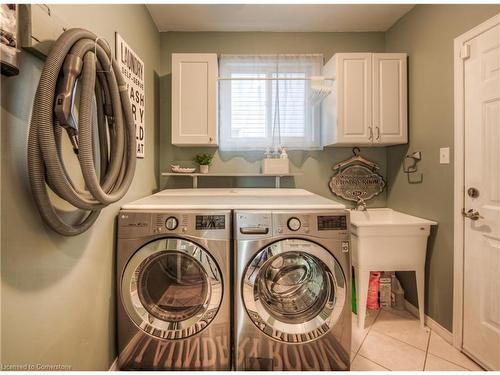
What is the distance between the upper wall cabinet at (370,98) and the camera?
83.5 inches

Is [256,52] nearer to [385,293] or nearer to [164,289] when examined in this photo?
[164,289]

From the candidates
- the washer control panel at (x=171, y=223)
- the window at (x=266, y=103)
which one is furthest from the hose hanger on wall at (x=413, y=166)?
the washer control panel at (x=171, y=223)

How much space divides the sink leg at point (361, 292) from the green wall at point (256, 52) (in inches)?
34.8

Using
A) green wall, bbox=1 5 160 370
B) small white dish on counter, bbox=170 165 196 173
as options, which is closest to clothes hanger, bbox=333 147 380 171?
small white dish on counter, bbox=170 165 196 173

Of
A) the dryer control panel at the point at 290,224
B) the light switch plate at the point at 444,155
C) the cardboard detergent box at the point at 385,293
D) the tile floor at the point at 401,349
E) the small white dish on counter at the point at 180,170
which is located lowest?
the tile floor at the point at 401,349

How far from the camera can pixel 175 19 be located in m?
2.24

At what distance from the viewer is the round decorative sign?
8.15ft

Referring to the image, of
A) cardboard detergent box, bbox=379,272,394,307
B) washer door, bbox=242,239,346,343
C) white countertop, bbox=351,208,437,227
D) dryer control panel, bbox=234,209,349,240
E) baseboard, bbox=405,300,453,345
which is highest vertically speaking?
dryer control panel, bbox=234,209,349,240

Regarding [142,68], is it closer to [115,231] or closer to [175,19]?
[175,19]

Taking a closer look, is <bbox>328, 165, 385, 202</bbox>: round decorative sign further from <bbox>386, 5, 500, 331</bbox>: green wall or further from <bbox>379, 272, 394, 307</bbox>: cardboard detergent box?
<bbox>379, 272, 394, 307</bbox>: cardboard detergent box

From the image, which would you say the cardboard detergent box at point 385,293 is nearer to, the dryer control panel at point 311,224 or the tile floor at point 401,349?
the tile floor at point 401,349

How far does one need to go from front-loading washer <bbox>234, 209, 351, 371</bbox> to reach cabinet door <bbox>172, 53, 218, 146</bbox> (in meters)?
1.09

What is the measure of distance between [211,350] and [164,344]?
0.90ft

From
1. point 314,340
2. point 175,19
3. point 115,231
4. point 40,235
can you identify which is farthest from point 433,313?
point 175,19
